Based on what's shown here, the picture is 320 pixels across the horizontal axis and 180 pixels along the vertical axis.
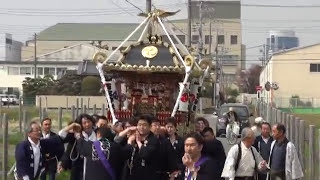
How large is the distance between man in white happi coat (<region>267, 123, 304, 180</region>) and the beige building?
2564 inches

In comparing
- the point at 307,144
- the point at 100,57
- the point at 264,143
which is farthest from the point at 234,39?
the point at 264,143

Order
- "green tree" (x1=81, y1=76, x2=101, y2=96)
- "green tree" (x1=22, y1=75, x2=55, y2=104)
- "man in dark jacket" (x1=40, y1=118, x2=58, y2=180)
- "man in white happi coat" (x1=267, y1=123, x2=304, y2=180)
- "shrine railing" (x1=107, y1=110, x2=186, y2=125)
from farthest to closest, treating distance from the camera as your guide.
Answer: "green tree" (x1=22, y1=75, x2=55, y2=104) → "green tree" (x1=81, y1=76, x2=101, y2=96) → "shrine railing" (x1=107, y1=110, x2=186, y2=125) → "man in dark jacket" (x1=40, y1=118, x2=58, y2=180) → "man in white happi coat" (x1=267, y1=123, x2=304, y2=180)

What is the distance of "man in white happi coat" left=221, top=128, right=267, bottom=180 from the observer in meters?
10.3

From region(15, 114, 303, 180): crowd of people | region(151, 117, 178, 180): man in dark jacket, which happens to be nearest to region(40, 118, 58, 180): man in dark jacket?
region(15, 114, 303, 180): crowd of people

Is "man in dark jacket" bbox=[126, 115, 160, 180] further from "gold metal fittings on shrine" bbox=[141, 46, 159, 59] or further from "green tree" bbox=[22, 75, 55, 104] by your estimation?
"green tree" bbox=[22, 75, 55, 104]

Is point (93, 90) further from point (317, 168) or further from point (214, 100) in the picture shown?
point (317, 168)

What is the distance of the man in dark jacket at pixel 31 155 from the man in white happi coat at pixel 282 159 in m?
3.92

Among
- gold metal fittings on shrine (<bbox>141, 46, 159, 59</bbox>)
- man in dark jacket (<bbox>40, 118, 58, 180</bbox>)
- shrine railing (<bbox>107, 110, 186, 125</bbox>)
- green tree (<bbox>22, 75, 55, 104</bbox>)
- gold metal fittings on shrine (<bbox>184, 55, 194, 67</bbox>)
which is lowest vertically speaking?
man in dark jacket (<bbox>40, 118, 58, 180</bbox>)

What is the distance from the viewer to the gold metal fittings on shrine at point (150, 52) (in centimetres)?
1972

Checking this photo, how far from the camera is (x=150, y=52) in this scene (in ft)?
64.9

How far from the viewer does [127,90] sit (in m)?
20.6

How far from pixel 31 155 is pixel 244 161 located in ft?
12.3

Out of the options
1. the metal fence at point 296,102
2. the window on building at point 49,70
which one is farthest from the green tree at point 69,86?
the window on building at point 49,70

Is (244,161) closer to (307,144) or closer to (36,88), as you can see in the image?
(307,144)
